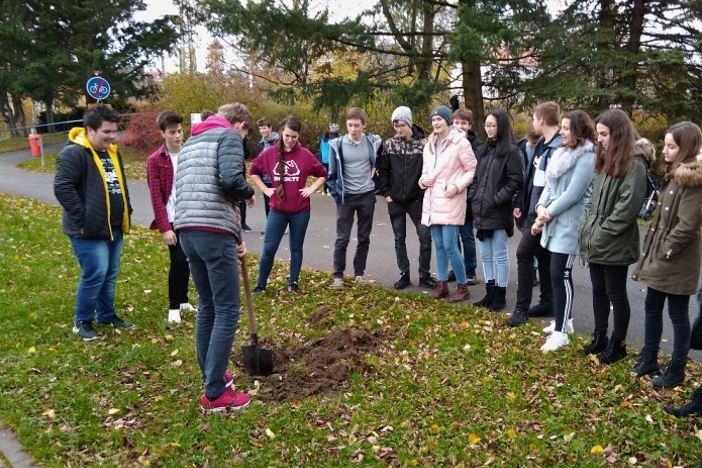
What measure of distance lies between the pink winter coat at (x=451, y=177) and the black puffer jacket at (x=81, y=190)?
3.25 metres

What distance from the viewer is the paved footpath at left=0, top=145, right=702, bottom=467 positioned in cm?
598

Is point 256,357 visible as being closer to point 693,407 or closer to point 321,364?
point 321,364

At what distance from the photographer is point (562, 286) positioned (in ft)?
16.5

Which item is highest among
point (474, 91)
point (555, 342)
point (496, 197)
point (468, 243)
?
point (474, 91)

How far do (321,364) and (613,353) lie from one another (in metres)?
2.34

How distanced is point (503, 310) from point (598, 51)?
8615 millimetres

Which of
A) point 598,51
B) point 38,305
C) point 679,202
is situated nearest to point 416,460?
point 679,202

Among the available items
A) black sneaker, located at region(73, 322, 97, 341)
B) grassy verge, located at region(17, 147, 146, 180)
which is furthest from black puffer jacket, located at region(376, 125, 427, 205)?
grassy verge, located at region(17, 147, 146, 180)

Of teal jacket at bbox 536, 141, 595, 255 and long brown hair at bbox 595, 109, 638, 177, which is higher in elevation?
long brown hair at bbox 595, 109, 638, 177

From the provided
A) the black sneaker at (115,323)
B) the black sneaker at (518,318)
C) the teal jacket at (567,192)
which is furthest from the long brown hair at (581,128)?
the black sneaker at (115,323)

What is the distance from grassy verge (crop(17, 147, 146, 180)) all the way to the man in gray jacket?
1593 centimetres

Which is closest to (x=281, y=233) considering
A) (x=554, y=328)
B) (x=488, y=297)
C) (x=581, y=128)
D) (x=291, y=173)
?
(x=291, y=173)

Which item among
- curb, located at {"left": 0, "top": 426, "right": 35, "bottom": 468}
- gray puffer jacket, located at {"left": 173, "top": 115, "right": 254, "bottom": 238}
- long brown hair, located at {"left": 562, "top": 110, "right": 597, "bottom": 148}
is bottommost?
curb, located at {"left": 0, "top": 426, "right": 35, "bottom": 468}

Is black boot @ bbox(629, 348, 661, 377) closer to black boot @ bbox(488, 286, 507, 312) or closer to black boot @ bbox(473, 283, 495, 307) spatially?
black boot @ bbox(488, 286, 507, 312)
